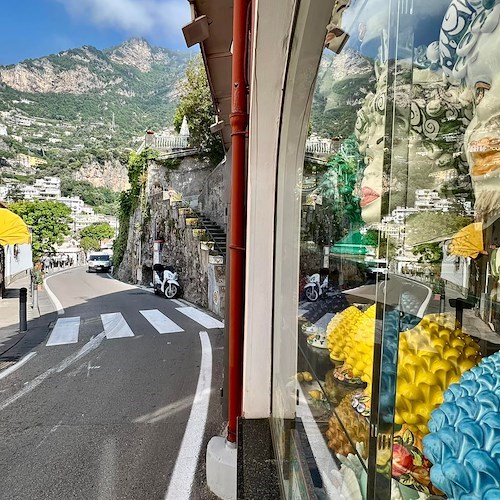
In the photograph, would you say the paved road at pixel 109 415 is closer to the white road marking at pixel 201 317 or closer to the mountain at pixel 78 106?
the white road marking at pixel 201 317

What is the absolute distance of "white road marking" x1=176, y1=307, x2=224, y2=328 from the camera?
8.40m

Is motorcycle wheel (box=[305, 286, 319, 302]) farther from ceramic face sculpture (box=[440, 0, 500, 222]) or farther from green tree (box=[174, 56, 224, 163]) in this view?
green tree (box=[174, 56, 224, 163])

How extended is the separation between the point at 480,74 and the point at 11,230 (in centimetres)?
920

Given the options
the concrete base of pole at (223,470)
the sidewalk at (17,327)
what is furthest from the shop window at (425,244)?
the sidewalk at (17,327)

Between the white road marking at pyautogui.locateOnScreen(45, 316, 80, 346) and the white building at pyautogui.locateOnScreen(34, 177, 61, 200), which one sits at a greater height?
the white building at pyautogui.locateOnScreen(34, 177, 61, 200)

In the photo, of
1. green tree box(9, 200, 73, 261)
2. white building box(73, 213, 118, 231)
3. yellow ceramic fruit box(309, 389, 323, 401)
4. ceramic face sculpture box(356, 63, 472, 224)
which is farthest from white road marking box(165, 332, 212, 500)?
white building box(73, 213, 118, 231)

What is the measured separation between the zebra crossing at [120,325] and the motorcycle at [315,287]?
635 cm

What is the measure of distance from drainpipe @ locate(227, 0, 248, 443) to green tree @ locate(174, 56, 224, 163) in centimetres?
1634

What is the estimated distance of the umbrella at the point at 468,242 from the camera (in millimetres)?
762

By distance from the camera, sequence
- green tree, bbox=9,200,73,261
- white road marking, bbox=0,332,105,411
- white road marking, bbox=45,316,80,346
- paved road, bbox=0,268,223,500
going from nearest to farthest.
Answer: paved road, bbox=0,268,223,500
white road marking, bbox=0,332,105,411
white road marking, bbox=45,316,80,346
green tree, bbox=9,200,73,261

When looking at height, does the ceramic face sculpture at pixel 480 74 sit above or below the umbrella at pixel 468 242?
above

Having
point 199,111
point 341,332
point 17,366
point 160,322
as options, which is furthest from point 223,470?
point 199,111

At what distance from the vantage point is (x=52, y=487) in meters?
2.78

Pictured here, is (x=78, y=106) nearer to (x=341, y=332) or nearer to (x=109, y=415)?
(x=109, y=415)
